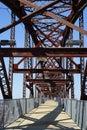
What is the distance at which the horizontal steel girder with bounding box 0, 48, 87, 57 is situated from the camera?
2406 centimetres

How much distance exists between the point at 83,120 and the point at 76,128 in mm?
1662

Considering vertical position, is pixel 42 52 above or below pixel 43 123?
above

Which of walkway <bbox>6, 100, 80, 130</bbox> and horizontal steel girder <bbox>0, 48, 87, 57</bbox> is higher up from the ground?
horizontal steel girder <bbox>0, 48, 87, 57</bbox>

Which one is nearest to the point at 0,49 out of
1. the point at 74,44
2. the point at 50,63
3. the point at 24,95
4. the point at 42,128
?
the point at 42,128

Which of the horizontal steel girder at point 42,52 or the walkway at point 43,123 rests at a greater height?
the horizontal steel girder at point 42,52

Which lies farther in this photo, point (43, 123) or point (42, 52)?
point (43, 123)

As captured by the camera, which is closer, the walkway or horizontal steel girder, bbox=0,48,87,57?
horizontal steel girder, bbox=0,48,87,57

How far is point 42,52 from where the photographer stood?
24.1 metres

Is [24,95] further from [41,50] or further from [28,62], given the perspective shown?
[41,50]

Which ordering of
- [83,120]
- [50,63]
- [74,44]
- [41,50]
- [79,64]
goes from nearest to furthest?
[83,120]
[41,50]
[74,44]
[79,64]
[50,63]

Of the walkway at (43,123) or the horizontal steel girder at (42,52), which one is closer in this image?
the horizontal steel girder at (42,52)

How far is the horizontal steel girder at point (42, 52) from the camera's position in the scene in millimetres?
24062

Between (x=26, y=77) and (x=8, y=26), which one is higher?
(x=8, y=26)

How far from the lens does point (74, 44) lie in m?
31.6
